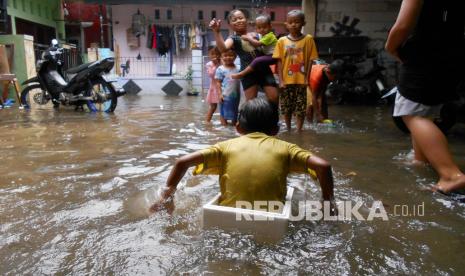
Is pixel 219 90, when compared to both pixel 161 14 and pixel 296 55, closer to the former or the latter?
pixel 296 55

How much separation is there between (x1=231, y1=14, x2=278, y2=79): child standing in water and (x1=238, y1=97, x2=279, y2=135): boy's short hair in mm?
2930

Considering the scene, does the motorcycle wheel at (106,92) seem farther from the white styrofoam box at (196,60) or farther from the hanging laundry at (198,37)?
the hanging laundry at (198,37)

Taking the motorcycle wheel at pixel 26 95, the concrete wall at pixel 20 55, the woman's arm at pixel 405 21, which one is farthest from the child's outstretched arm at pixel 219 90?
the concrete wall at pixel 20 55

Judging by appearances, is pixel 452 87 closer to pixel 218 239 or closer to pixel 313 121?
pixel 218 239

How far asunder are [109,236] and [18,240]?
460mm

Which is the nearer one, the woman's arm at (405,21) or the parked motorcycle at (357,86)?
the woman's arm at (405,21)

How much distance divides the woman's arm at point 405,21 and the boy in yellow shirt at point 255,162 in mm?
1232

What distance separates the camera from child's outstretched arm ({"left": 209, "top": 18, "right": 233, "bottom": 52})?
4214 millimetres

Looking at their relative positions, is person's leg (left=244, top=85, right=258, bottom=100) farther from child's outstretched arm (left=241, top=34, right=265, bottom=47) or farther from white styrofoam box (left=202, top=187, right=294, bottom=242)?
white styrofoam box (left=202, top=187, right=294, bottom=242)

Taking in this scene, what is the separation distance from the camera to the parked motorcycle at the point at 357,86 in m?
9.64

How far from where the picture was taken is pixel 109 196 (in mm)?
2742

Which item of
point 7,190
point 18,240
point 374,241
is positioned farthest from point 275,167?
point 7,190

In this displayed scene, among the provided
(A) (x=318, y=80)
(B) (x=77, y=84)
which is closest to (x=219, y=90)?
(A) (x=318, y=80)

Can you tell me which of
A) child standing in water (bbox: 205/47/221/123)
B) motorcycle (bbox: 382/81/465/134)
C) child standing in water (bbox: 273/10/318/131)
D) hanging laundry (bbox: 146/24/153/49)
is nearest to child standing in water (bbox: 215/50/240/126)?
child standing in water (bbox: 205/47/221/123)
